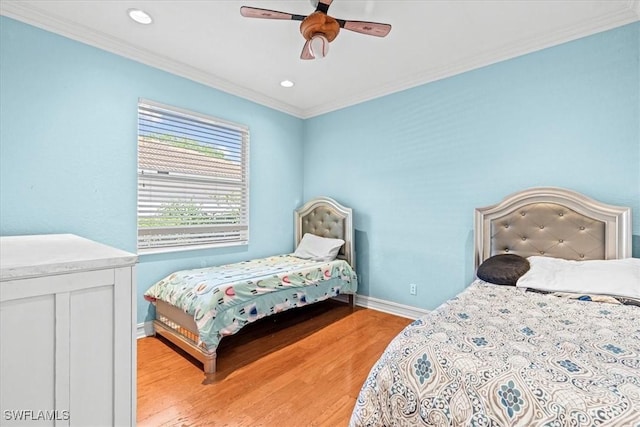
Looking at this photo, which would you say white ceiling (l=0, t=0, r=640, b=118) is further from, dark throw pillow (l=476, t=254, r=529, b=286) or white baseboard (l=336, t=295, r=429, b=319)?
white baseboard (l=336, t=295, r=429, b=319)

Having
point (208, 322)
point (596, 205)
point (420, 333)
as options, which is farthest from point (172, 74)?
point (596, 205)

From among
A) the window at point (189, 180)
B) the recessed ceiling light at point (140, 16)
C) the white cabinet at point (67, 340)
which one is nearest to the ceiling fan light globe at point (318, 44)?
the recessed ceiling light at point (140, 16)

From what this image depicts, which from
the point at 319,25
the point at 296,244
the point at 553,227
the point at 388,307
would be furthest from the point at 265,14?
the point at 388,307

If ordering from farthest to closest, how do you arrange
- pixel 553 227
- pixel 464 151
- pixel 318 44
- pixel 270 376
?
pixel 464 151, pixel 553 227, pixel 270 376, pixel 318 44

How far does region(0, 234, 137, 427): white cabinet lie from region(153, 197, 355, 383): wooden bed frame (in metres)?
1.20

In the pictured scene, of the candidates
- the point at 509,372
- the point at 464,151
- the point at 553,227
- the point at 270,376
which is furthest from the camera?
the point at 464,151

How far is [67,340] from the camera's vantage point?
924 mm

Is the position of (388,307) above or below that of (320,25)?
below

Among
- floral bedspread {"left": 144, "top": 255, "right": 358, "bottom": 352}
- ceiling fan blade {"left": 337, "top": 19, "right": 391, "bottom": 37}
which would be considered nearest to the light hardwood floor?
floral bedspread {"left": 144, "top": 255, "right": 358, "bottom": 352}

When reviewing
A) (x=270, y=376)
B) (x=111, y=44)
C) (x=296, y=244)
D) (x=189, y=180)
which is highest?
(x=111, y=44)

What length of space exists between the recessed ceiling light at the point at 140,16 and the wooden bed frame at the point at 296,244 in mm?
2238

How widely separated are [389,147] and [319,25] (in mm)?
1763

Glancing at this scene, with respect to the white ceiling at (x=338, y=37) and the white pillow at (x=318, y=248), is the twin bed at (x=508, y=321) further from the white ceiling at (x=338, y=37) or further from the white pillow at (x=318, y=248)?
the white ceiling at (x=338, y=37)

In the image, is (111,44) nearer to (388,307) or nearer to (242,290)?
(242,290)
